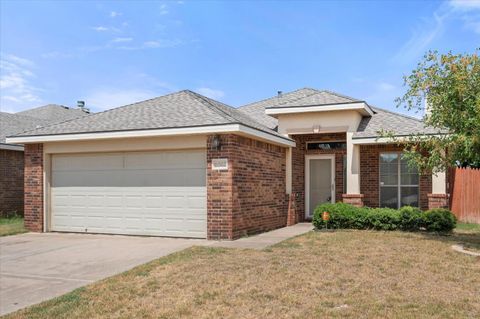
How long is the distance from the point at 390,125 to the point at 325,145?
2331 mm

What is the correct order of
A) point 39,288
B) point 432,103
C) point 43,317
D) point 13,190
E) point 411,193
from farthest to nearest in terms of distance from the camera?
point 13,190
point 411,193
point 432,103
point 39,288
point 43,317

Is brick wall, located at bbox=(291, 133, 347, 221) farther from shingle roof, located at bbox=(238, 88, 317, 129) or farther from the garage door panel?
the garage door panel

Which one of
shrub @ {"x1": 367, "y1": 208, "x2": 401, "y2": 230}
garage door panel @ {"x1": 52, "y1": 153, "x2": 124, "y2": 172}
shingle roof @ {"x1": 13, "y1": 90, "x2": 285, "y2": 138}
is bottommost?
shrub @ {"x1": 367, "y1": 208, "x2": 401, "y2": 230}

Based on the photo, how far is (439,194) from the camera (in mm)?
13820

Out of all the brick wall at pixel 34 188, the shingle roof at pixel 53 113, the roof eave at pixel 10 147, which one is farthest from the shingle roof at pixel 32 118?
the brick wall at pixel 34 188

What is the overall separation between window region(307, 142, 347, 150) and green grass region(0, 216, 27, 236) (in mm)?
9754

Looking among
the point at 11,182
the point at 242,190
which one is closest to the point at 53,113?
the point at 11,182

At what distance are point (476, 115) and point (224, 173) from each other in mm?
5745

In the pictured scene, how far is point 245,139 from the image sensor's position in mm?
12281

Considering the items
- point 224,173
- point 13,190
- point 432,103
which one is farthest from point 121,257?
point 13,190

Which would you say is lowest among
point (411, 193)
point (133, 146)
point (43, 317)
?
point (43, 317)

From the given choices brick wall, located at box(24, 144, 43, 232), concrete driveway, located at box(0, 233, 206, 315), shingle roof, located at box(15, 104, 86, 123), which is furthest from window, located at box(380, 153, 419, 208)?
shingle roof, located at box(15, 104, 86, 123)

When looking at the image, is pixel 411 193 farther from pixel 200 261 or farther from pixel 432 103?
pixel 200 261

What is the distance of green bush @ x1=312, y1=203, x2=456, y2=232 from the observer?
12594mm
